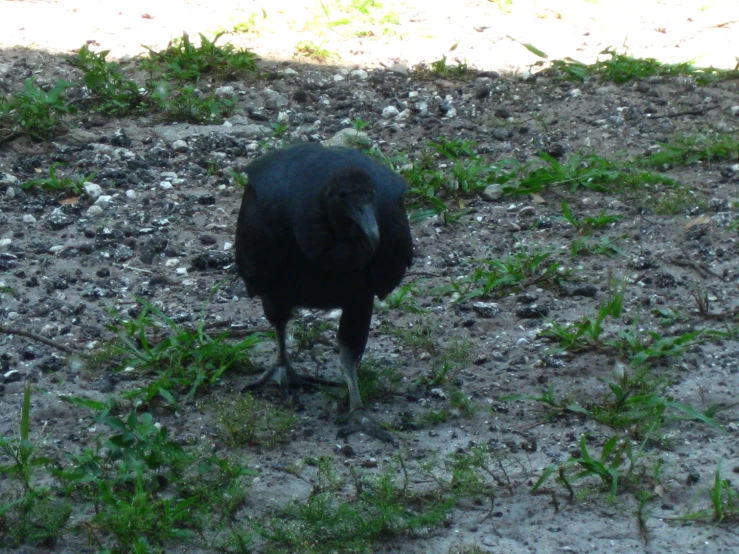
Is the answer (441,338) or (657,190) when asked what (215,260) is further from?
(657,190)

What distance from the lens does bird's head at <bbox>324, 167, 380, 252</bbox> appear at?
382 cm

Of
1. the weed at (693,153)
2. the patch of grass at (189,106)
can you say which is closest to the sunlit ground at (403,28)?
the patch of grass at (189,106)

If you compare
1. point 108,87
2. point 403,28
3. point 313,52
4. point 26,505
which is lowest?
point 26,505

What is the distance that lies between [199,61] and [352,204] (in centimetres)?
416

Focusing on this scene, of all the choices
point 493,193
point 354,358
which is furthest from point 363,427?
point 493,193

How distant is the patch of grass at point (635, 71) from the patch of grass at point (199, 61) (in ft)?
7.74

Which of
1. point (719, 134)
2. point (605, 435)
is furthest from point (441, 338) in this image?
point (719, 134)

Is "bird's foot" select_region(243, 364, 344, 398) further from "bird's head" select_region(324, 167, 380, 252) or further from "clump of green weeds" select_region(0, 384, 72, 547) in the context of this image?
"clump of green weeds" select_region(0, 384, 72, 547)

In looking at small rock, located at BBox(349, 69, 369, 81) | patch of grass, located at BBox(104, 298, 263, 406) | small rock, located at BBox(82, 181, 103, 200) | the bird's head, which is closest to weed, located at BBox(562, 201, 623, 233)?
patch of grass, located at BBox(104, 298, 263, 406)

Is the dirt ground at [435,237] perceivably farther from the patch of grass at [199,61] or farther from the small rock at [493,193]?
the patch of grass at [199,61]

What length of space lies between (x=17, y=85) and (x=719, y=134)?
4.76 metres

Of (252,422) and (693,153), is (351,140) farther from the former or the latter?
(252,422)

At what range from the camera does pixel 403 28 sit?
27.9 ft

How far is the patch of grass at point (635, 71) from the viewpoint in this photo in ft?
24.5
